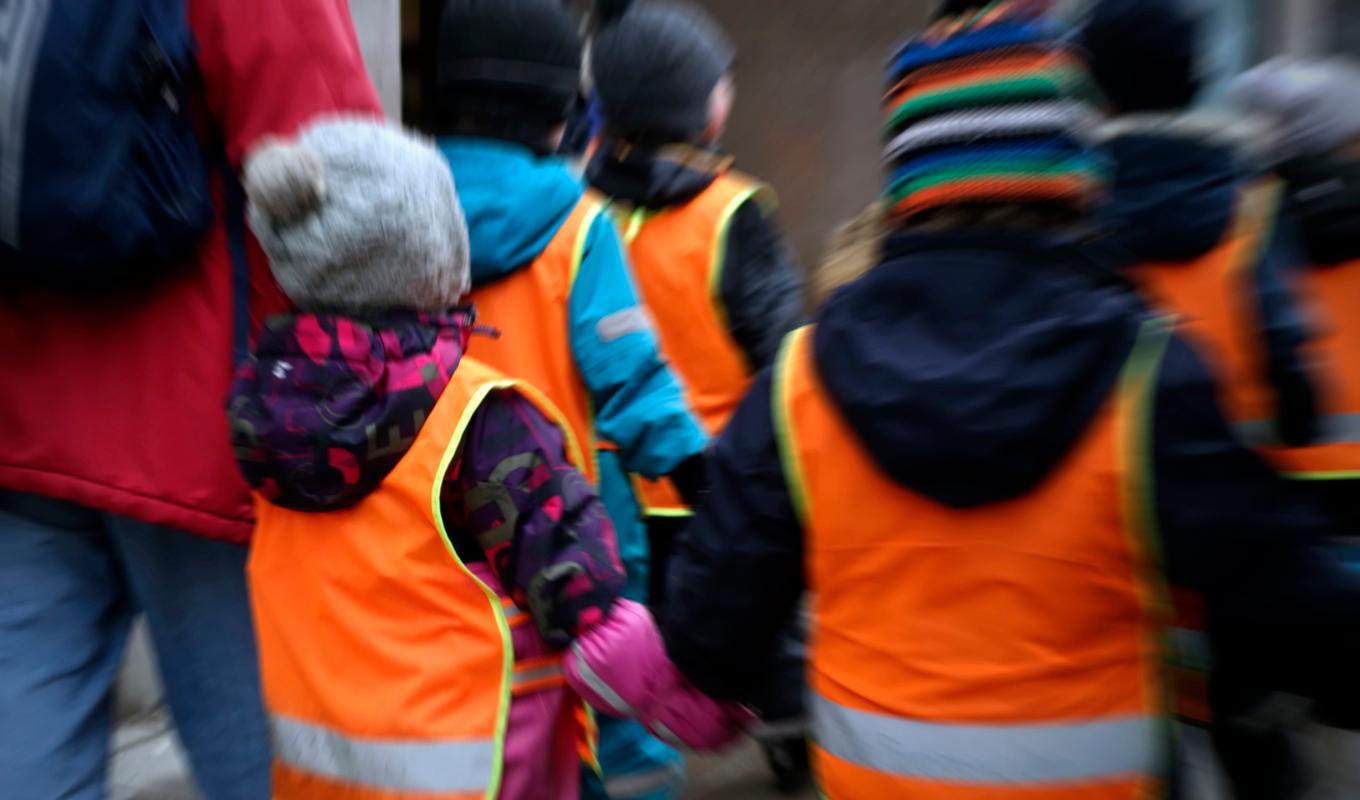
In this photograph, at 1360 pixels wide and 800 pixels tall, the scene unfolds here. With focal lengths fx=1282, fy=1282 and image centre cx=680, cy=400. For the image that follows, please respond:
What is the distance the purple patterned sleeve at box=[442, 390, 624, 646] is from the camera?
6.43 feet

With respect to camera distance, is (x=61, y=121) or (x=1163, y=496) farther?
(x=61, y=121)

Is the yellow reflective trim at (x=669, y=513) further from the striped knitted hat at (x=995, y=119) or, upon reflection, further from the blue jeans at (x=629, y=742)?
the striped knitted hat at (x=995, y=119)

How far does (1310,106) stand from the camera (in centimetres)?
260

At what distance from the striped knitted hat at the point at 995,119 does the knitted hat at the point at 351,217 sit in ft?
2.54

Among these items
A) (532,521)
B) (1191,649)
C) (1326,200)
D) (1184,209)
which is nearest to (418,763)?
(532,521)

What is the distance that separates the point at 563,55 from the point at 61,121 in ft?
3.82

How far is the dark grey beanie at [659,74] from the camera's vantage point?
330cm

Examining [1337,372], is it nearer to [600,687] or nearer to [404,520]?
[600,687]

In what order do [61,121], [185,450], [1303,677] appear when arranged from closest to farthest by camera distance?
[1303,677]
[61,121]
[185,450]

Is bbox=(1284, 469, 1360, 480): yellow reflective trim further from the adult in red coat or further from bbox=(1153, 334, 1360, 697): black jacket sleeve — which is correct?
the adult in red coat

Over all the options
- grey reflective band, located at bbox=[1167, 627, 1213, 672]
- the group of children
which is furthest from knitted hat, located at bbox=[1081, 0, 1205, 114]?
grey reflective band, located at bbox=[1167, 627, 1213, 672]

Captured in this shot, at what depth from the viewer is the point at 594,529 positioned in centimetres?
202

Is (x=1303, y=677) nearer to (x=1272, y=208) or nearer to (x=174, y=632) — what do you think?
(x=1272, y=208)

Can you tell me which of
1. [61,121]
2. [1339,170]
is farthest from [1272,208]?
[61,121]
